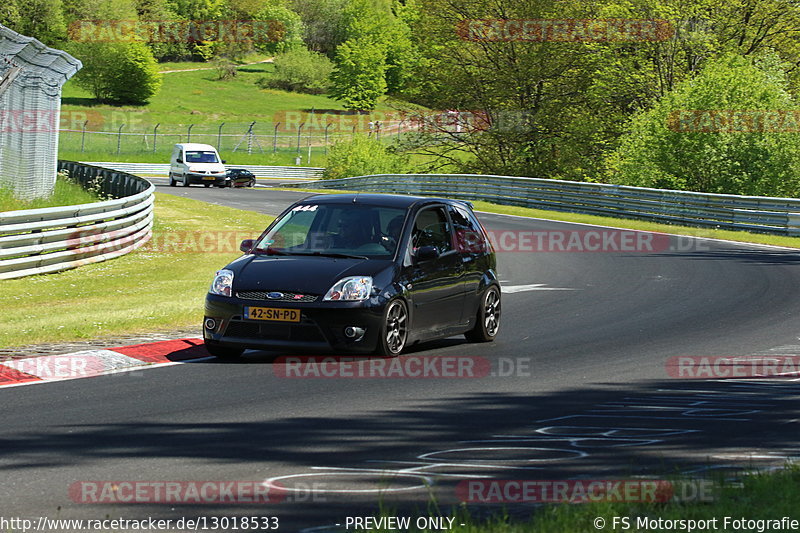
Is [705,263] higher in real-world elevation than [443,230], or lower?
lower

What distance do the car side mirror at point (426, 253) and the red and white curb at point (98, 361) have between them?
7.64 ft

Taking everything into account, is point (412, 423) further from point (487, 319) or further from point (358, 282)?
point (487, 319)

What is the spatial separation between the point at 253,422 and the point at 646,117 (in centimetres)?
4001

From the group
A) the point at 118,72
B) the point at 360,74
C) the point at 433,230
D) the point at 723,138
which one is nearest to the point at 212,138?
the point at 118,72

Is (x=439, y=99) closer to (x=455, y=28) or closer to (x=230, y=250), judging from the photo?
(x=455, y=28)

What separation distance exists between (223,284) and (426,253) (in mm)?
2056

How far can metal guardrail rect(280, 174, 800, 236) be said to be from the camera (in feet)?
102

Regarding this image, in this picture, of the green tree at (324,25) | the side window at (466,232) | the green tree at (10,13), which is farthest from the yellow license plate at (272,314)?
the green tree at (324,25)

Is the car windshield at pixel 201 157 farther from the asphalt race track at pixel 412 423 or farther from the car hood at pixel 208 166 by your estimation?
the asphalt race track at pixel 412 423

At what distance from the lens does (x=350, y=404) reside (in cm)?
873

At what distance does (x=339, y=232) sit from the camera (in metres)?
11.6

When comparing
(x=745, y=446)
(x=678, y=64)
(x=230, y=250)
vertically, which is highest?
(x=678, y=64)

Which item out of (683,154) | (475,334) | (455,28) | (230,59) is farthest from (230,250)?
(230,59)

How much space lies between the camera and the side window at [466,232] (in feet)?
41.1
